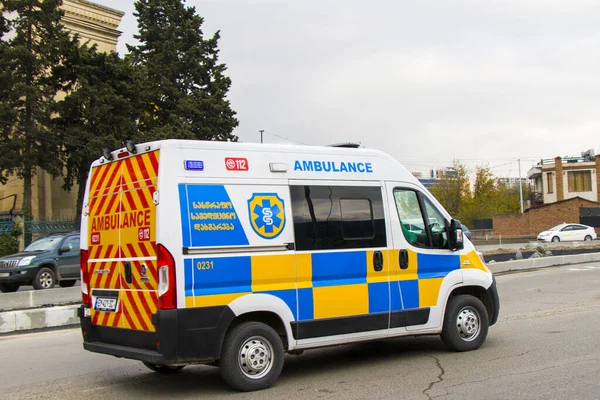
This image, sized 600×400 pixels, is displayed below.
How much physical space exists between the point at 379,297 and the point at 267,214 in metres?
1.71

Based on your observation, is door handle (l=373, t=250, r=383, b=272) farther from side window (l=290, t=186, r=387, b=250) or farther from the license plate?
the license plate

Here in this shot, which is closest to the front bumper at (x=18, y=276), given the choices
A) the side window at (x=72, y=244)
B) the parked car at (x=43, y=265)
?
the parked car at (x=43, y=265)

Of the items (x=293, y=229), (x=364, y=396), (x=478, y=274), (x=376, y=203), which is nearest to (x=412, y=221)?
(x=376, y=203)

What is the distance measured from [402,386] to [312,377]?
1.09 meters

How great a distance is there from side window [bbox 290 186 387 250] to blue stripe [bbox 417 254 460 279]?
0.66m

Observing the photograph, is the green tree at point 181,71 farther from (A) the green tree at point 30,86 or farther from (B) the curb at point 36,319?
(B) the curb at point 36,319

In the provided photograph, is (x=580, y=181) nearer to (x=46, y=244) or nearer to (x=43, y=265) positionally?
(x=46, y=244)

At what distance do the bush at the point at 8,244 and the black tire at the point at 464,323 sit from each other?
23.4 meters

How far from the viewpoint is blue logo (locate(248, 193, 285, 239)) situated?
656cm

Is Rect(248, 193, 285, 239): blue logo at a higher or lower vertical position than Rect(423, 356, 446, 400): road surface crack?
higher

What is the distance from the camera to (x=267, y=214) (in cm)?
665

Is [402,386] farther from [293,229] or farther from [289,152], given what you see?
[289,152]

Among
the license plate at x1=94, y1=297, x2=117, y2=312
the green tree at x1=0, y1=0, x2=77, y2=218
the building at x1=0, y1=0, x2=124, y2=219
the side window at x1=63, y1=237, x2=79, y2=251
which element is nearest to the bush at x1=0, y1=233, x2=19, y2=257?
the green tree at x1=0, y1=0, x2=77, y2=218

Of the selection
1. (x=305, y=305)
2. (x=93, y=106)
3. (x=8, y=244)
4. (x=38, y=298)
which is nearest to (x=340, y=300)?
(x=305, y=305)
